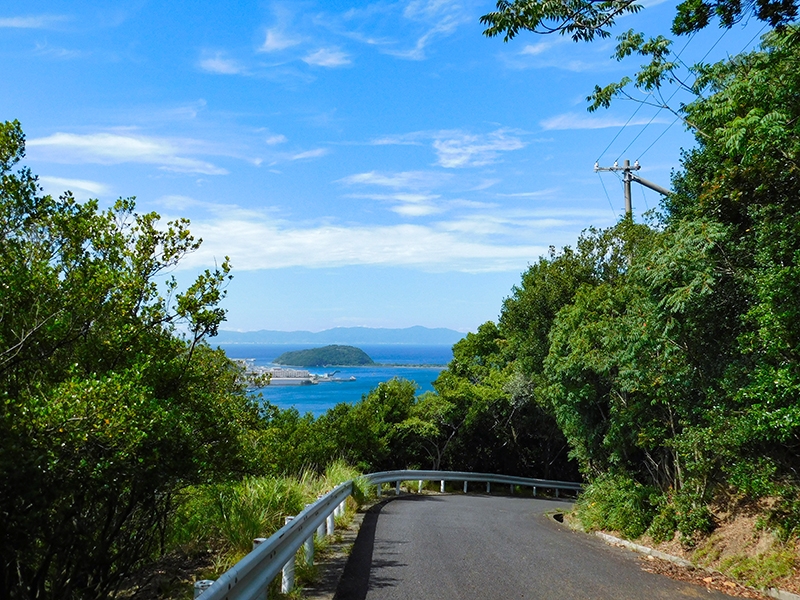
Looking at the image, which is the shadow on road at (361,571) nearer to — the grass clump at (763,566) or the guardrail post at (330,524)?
the guardrail post at (330,524)

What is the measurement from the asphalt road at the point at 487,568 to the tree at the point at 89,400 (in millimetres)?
2285

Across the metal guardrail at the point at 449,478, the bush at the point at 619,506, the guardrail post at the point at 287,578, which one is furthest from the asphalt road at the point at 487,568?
the metal guardrail at the point at 449,478

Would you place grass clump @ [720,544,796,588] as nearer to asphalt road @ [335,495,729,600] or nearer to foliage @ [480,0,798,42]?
asphalt road @ [335,495,729,600]

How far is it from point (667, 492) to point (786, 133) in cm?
Answer: 840

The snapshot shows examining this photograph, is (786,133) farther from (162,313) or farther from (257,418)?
(257,418)

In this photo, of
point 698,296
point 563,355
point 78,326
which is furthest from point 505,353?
point 78,326

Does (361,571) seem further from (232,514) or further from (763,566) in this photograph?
(763,566)

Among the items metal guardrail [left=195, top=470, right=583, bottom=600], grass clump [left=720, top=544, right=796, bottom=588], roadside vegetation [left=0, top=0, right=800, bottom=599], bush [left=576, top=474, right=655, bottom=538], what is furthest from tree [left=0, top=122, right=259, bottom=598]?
bush [left=576, top=474, right=655, bottom=538]

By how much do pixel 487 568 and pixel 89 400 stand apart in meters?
5.31

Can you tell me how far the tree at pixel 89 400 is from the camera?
207 inches

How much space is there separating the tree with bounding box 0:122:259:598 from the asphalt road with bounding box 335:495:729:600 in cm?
228

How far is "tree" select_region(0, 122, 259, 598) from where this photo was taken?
525cm

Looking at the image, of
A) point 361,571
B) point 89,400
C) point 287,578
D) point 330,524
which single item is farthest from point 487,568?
point 89,400

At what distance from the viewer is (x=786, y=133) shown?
8.28 meters
